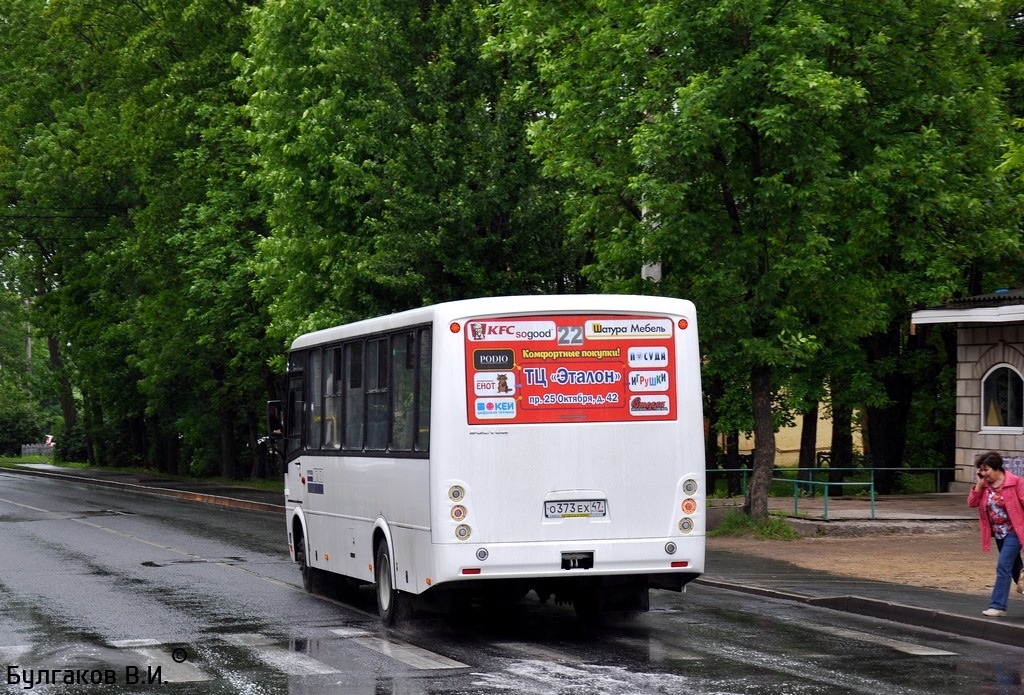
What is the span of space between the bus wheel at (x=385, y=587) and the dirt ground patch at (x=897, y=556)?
21.7ft

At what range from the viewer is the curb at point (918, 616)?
1357cm

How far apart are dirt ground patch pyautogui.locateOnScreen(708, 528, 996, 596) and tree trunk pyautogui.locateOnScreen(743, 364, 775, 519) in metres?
0.88

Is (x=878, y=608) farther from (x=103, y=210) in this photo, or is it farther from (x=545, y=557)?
(x=103, y=210)

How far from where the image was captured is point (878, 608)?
1549 centimetres

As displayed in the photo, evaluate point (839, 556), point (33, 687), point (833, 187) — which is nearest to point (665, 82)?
point (833, 187)

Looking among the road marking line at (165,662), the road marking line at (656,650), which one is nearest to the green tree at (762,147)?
the road marking line at (656,650)

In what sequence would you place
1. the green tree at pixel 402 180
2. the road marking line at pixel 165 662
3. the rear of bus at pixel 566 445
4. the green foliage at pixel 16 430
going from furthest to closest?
the green foliage at pixel 16 430 < the green tree at pixel 402 180 < the rear of bus at pixel 566 445 < the road marking line at pixel 165 662

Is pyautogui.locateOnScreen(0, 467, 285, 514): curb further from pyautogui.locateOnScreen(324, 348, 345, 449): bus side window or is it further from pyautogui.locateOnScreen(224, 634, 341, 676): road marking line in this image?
pyautogui.locateOnScreen(224, 634, 341, 676): road marking line

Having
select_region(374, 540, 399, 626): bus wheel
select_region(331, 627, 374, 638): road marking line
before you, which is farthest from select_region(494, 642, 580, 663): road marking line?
select_region(374, 540, 399, 626): bus wheel

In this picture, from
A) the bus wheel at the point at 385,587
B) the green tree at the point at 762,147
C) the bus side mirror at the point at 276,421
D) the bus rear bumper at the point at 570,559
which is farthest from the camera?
the green tree at the point at 762,147

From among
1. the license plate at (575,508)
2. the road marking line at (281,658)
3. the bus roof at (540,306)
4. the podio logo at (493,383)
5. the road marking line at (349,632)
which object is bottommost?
the road marking line at (349,632)

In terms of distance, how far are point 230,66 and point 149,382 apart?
410 inches

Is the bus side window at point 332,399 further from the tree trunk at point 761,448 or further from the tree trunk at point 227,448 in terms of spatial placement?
the tree trunk at point 227,448

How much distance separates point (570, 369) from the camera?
1376cm
